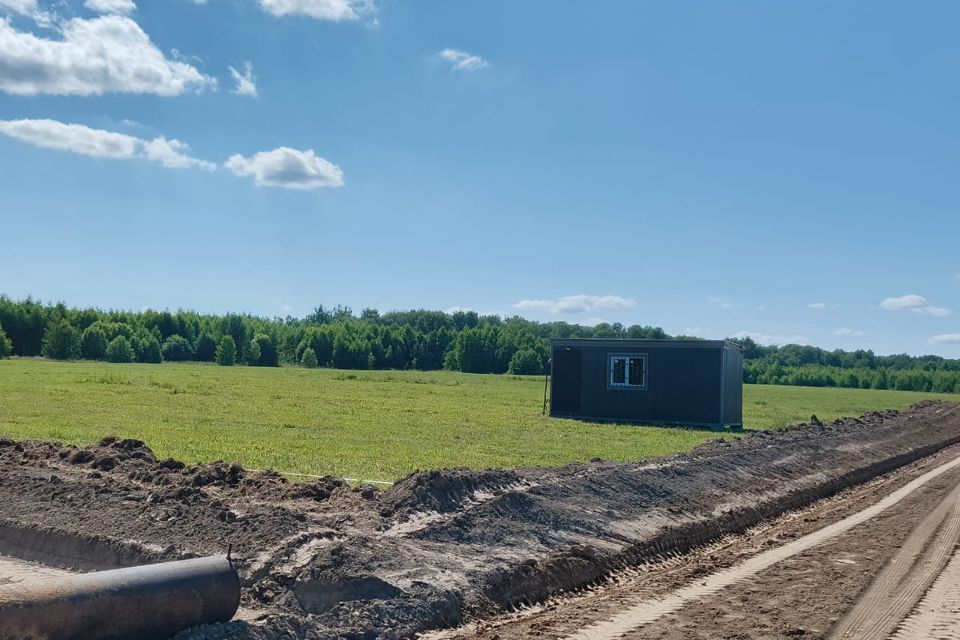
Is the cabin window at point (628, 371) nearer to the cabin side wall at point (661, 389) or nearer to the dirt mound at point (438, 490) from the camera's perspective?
the cabin side wall at point (661, 389)

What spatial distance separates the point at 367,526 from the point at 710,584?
11.1ft

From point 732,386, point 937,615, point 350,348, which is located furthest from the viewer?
point 350,348

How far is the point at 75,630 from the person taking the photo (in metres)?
5.50

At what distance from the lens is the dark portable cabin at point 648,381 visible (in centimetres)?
2885

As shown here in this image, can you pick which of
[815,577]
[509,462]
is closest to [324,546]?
[815,577]

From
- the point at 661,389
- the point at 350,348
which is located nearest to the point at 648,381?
the point at 661,389

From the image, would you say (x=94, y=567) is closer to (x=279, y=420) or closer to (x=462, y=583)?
(x=462, y=583)

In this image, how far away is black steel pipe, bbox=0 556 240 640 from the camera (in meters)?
5.32

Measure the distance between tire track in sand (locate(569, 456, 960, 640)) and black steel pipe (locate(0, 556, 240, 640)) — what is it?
2.63 m

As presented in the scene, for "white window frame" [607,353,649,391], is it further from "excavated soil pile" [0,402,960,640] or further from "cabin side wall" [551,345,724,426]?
"excavated soil pile" [0,402,960,640]

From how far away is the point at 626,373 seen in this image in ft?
98.1

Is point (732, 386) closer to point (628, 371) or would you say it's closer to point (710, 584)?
point (628, 371)

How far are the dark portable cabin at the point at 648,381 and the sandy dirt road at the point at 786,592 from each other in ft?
54.0

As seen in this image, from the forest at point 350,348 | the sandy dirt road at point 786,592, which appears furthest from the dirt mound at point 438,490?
the forest at point 350,348
